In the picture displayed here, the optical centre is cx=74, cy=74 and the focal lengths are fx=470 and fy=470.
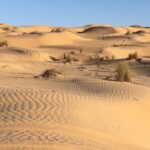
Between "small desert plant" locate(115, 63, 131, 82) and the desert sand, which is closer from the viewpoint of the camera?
the desert sand

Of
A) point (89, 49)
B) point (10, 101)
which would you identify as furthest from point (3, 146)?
point (89, 49)

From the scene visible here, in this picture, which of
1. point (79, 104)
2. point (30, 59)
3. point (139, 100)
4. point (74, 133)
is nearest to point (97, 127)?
point (74, 133)

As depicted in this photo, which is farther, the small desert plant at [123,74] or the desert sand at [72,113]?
the small desert plant at [123,74]

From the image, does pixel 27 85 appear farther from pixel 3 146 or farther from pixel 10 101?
pixel 3 146

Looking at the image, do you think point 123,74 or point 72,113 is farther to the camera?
point 123,74

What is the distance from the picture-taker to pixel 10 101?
38.8ft

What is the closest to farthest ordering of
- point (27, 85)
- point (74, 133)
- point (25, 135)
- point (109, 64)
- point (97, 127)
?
1. point (25, 135)
2. point (74, 133)
3. point (97, 127)
4. point (27, 85)
5. point (109, 64)

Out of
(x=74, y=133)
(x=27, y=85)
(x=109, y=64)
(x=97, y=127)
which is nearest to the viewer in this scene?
(x=74, y=133)

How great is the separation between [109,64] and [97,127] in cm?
1468

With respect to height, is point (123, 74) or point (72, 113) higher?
point (72, 113)

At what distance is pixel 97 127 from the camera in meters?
9.84

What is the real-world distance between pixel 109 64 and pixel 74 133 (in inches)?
626

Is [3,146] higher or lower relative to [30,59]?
higher

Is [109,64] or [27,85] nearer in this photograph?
[27,85]
